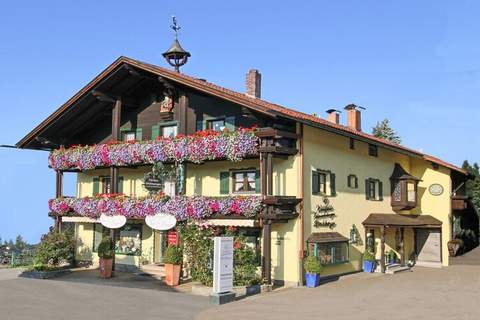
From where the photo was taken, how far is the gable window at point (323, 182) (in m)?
21.1

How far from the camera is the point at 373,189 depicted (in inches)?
1017

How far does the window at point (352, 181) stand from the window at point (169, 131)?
24.4 feet

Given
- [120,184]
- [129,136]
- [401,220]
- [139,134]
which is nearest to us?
[139,134]

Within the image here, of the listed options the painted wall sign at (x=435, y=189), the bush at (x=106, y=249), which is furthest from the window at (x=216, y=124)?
the painted wall sign at (x=435, y=189)

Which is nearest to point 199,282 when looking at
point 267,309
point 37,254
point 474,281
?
point 267,309

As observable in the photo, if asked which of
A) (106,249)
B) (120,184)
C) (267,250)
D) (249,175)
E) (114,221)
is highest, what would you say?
(249,175)

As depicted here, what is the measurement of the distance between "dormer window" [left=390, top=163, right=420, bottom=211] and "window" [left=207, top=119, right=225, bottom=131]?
396 inches

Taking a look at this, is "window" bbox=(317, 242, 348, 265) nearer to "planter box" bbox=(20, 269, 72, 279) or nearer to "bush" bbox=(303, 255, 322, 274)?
"bush" bbox=(303, 255, 322, 274)

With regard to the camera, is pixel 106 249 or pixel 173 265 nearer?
pixel 173 265

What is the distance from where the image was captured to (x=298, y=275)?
64.4ft

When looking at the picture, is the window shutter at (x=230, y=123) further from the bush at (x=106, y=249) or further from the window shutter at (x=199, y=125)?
the bush at (x=106, y=249)

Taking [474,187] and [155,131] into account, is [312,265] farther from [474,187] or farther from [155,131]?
[474,187]

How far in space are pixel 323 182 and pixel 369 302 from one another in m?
6.72

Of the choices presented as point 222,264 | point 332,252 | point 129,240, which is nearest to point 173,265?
point 222,264
